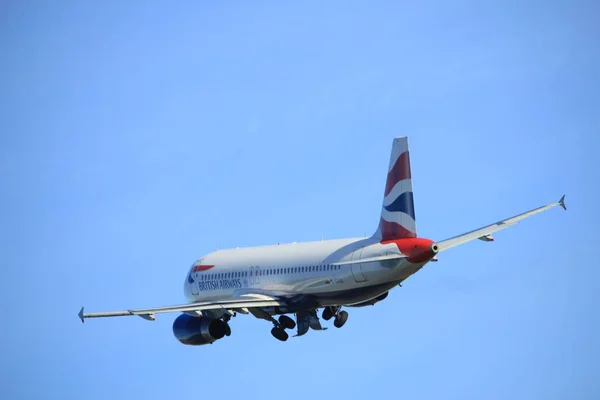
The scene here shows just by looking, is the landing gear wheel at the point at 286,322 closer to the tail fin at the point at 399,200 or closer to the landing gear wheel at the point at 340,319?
the landing gear wheel at the point at 340,319

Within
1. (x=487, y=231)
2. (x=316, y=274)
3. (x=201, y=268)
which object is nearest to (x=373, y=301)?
(x=316, y=274)

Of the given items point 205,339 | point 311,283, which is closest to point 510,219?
point 311,283

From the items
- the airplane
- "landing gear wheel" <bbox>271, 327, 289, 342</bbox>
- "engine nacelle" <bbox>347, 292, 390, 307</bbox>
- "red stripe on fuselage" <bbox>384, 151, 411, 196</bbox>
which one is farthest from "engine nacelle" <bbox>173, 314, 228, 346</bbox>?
"red stripe on fuselage" <bbox>384, 151, 411, 196</bbox>

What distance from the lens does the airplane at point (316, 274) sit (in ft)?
253

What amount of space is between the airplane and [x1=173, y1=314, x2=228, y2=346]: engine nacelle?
0.19ft

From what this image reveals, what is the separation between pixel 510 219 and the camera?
8275 centimetres

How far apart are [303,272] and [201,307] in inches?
240

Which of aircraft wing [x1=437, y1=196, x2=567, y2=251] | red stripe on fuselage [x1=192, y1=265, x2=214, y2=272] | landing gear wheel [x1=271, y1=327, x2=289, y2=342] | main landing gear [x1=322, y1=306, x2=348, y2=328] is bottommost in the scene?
landing gear wheel [x1=271, y1=327, x2=289, y2=342]

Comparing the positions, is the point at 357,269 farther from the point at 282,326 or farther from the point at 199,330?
the point at 199,330

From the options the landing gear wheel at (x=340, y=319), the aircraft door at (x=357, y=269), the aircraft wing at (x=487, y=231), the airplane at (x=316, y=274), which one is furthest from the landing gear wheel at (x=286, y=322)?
the aircraft wing at (x=487, y=231)

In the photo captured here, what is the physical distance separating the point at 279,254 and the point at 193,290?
9.27 metres

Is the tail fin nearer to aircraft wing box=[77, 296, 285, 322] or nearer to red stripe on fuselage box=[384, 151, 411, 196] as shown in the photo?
red stripe on fuselage box=[384, 151, 411, 196]

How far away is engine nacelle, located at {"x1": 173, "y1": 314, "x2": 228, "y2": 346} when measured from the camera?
275ft

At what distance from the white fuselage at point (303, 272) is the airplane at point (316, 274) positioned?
5 centimetres
